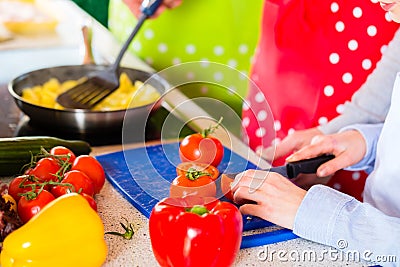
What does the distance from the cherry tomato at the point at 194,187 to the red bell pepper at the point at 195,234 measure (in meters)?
0.08

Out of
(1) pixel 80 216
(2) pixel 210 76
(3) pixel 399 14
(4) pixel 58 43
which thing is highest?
(3) pixel 399 14

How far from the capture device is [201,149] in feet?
4.25

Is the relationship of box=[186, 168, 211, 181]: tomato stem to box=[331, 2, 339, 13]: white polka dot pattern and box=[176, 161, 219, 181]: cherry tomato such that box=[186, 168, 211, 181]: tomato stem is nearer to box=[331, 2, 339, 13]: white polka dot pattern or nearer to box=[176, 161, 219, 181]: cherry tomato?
box=[176, 161, 219, 181]: cherry tomato

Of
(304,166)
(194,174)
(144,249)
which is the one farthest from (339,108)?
(144,249)

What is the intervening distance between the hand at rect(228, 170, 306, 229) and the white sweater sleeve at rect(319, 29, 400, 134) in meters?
0.36

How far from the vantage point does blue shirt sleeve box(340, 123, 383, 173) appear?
1.43 meters

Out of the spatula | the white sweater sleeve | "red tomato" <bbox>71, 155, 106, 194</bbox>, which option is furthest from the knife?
the spatula

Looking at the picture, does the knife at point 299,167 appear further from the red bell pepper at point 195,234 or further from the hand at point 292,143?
the red bell pepper at point 195,234

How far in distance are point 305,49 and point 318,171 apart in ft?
1.84

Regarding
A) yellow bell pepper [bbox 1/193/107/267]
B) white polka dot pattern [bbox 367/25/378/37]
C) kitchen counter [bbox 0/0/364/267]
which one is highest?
white polka dot pattern [bbox 367/25/378/37]

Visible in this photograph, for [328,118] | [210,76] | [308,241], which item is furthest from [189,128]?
[308,241]

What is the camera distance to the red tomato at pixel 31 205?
1.12 metres

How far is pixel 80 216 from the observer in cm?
104

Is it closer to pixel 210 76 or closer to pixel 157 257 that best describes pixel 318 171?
pixel 210 76
